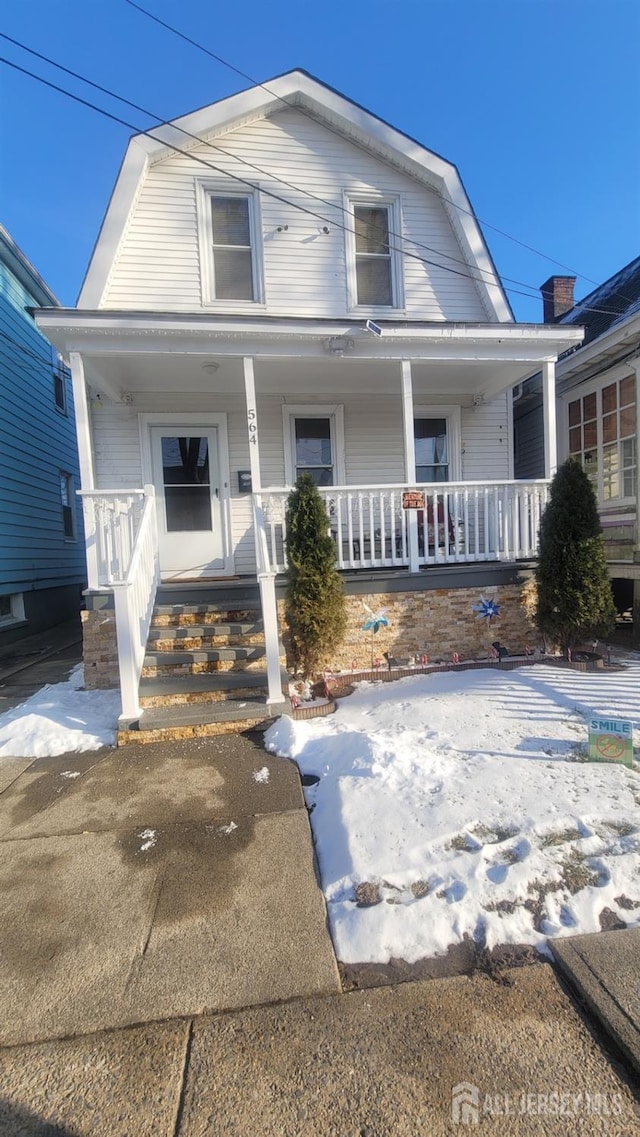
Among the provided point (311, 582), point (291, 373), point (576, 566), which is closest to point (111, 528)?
point (311, 582)

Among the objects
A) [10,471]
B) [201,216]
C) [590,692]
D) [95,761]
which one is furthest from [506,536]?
[10,471]

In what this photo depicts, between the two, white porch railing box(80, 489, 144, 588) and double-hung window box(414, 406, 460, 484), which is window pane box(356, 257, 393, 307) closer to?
double-hung window box(414, 406, 460, 484)

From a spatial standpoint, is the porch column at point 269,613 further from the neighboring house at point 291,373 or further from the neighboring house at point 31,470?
the neighboring house at point 31,470

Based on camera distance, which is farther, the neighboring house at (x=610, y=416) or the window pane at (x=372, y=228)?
the window pane at (x=372, y=228)

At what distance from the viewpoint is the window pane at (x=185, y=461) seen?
688 cm

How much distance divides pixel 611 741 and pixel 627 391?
609cm

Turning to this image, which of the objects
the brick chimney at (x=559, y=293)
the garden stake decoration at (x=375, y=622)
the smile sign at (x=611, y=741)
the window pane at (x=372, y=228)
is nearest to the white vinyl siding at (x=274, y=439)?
the window pane at (x=372, y=228)

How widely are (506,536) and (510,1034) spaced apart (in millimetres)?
5070

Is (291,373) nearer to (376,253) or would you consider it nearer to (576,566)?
(376,253)

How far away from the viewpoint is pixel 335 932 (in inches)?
77.6

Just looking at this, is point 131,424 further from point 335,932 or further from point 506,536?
point 335,932

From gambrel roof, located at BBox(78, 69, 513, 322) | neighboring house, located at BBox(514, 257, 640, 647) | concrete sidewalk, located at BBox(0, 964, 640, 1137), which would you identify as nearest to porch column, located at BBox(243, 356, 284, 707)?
concrete sidewalk, located at BBox(0, 964, 640, 1137)

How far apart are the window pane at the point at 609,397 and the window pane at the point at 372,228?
384 cm
